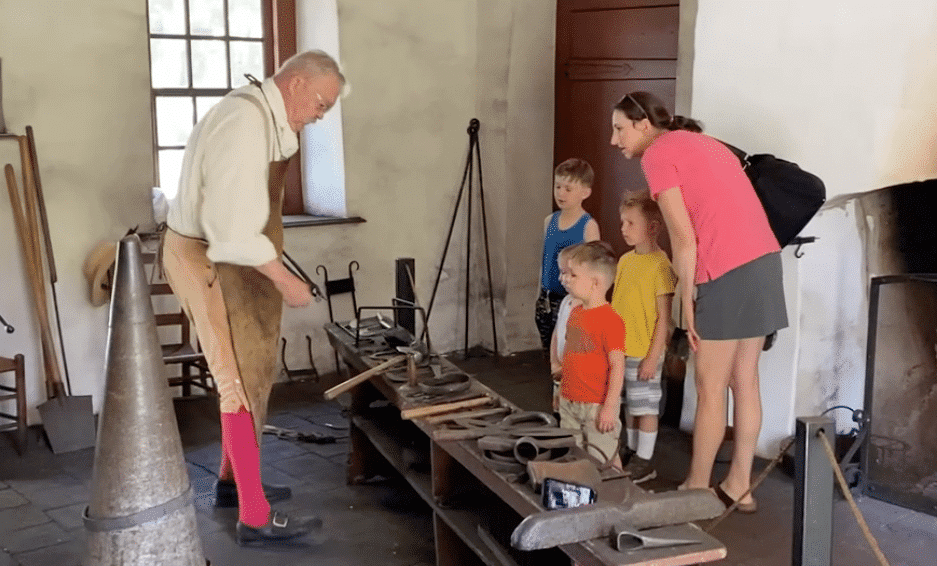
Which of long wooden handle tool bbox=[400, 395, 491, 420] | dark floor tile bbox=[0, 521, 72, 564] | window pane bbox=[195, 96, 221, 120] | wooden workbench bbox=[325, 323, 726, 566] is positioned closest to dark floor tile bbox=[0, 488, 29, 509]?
dark floor tile bbox=[0, 521, 72, 564]

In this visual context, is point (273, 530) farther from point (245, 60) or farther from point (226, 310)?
point (245, 60)

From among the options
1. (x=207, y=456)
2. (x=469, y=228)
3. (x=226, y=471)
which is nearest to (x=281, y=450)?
(x=207, y=456)

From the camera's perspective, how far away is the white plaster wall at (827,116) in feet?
14.3

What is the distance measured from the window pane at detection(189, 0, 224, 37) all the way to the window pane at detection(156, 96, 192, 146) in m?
0.41

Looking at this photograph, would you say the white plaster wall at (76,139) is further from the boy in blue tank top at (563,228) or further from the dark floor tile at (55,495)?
the boy in blue tank top at (563,228)

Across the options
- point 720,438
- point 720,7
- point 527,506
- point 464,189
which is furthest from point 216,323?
point 464,189

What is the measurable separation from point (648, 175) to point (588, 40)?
2911mm

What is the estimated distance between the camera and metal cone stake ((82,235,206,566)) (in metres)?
3.13

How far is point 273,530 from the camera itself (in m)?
4.02

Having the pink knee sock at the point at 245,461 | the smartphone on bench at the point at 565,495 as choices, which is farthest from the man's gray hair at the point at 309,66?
the smartphone on bench at the point at 565,495

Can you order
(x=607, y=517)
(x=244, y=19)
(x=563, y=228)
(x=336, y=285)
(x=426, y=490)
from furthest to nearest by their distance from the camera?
(x=336, y=285) → (x=244, y=19) → (x=563, y=228) → (x=426, y=490) → (x=607, y=517)

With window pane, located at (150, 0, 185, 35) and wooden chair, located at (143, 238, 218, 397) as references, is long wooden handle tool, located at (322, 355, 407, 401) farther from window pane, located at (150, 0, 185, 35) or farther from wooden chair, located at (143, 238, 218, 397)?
window pane, located at (150, 0, 185, 35)

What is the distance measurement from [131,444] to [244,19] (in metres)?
3.92

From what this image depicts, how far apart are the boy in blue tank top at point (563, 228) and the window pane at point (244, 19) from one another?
253 cm
